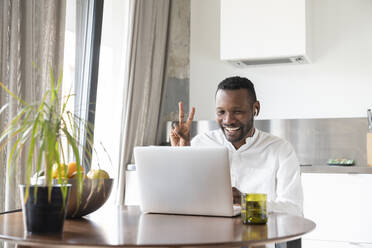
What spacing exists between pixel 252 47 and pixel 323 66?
66 cm

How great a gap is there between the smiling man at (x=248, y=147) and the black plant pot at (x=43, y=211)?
0.89 m

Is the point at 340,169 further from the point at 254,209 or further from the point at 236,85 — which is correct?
the point at 254,209

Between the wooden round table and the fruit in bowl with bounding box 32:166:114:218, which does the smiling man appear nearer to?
the wooden round table

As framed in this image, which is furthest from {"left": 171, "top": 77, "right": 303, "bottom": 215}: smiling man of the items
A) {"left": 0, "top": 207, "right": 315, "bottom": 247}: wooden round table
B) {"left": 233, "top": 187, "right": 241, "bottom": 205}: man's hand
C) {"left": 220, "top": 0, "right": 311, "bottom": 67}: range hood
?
{"left": 220, "top": 0, "right": 311, "bottom": 67}: range hood

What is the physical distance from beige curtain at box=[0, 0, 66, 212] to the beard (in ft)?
3.54

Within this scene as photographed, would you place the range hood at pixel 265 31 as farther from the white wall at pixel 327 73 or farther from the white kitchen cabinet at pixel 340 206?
the white kitchen cabinet at pixel 340 206

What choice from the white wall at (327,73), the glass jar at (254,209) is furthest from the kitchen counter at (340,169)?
the glass jar at (254,209)

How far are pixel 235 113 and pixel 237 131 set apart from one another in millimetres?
87

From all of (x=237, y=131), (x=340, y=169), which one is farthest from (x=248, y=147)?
(x=340, y=169)

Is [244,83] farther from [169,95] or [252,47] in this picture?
[169,95]

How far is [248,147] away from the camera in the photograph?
225cm

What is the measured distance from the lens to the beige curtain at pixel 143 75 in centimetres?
394

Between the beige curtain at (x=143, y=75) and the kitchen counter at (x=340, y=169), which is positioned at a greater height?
the beige curtain at (x=143, y=75)

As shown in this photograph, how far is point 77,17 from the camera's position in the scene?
140 inches
